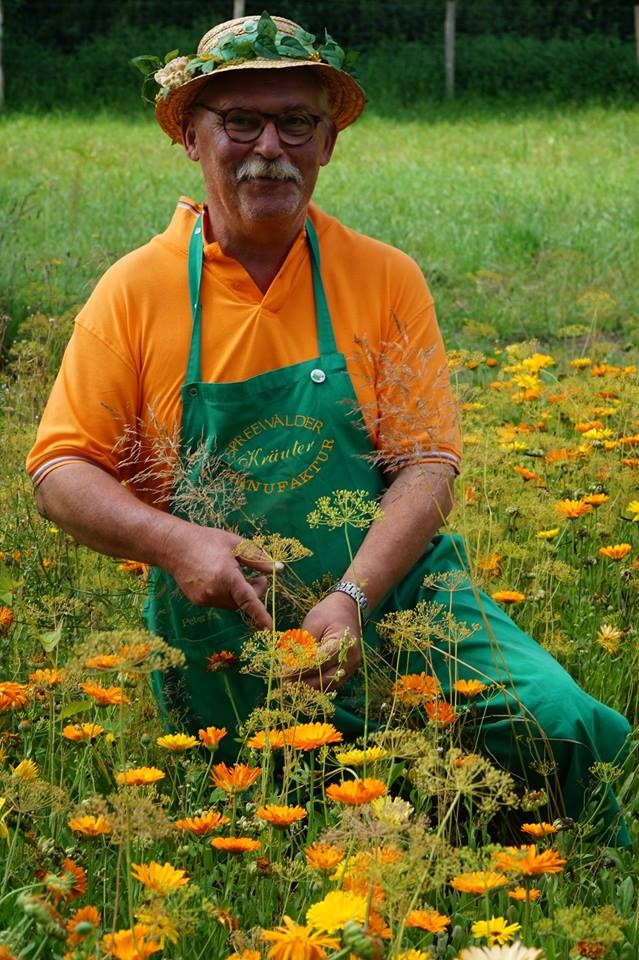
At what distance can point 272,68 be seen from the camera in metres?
2.52

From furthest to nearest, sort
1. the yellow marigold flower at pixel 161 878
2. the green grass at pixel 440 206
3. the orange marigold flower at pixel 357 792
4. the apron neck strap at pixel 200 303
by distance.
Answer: the green grass at pixel 440 206 < the apron neck strap at pixel 200 303 < the orange marigold flower at pixel 357 792 < the yellow marigold flower at pixel 161 878

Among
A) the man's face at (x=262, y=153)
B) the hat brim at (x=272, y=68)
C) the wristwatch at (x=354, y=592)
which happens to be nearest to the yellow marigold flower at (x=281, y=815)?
the wristwatch at (x=354, y=592)

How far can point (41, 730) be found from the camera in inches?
101

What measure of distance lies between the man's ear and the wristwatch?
911mm

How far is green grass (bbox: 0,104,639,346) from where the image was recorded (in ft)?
21.4

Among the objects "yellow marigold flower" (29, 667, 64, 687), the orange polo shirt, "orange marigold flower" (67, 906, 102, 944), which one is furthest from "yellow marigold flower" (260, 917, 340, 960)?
the orange polo shirt

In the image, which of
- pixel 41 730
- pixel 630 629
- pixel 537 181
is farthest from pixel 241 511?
pixel 537 181

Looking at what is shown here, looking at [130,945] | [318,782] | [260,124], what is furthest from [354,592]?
[130,945]

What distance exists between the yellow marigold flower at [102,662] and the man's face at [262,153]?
1117mm

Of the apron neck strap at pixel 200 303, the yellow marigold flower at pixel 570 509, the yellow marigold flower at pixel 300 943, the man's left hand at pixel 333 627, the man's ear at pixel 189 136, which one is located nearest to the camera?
the yellow marigold flower at pixel 300 943

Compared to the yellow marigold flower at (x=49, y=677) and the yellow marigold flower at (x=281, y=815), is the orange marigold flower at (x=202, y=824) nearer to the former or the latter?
the yellow marigold flower at (x=281, y=815)

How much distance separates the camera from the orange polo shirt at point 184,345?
2.54m

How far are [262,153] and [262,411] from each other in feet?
1.53

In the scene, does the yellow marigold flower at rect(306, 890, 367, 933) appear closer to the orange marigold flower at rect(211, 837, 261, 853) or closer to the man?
the orange marigold flower at rect(211, 837, 261, 853)
